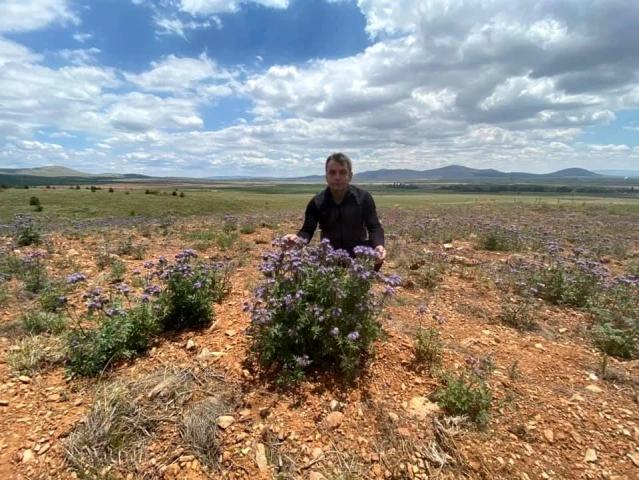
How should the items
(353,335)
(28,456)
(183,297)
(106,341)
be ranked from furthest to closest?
(183,297), (106,341), (353,335), (28,456)

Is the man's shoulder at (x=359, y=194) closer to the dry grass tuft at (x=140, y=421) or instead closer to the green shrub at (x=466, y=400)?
the green shrub at (x=466, y=400)

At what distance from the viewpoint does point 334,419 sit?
3.39 meters

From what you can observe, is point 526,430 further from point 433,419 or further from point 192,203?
point 192,203

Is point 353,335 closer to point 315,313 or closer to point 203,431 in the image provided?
point 315,313

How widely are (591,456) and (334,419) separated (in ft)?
7.39

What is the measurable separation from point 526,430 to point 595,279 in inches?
186

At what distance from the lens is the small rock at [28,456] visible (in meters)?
2.98

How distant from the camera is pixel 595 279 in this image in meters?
6.63

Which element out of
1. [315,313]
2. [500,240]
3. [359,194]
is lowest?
[500,240]

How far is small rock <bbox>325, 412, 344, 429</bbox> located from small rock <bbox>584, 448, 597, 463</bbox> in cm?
213

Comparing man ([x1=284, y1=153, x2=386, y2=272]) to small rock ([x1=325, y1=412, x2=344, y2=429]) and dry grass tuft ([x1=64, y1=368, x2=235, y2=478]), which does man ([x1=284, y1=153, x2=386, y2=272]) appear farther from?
dry grass tuft ([x1=64, y1=368, x2=235, y2=478])

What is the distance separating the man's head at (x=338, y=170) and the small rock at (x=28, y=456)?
4.01 meters

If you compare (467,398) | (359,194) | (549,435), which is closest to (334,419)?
(467,398)

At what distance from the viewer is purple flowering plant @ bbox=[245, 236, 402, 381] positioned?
3.67 m
